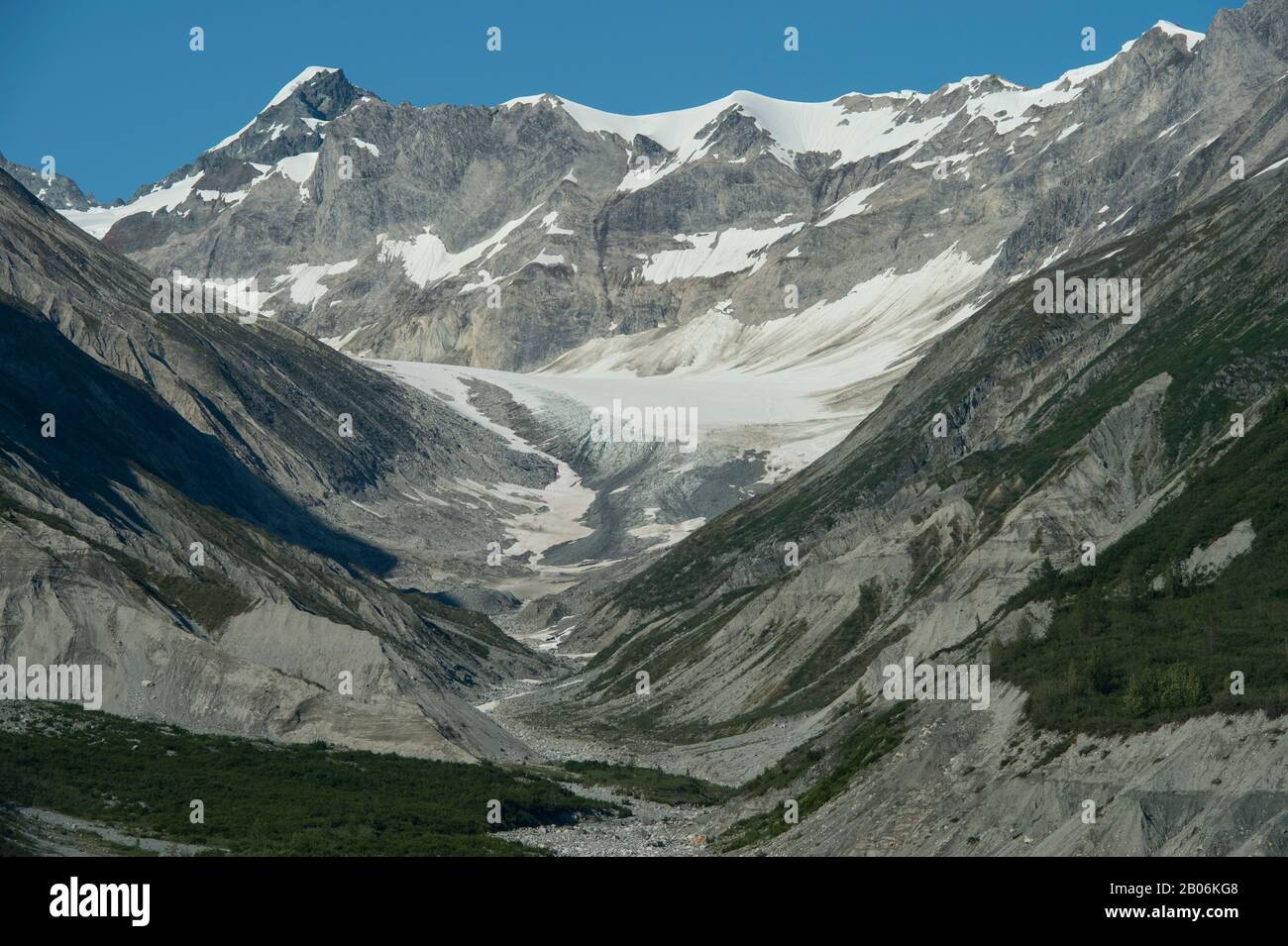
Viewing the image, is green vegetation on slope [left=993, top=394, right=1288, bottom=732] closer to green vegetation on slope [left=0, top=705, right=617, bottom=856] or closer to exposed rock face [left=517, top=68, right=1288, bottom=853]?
exposed rock face [left=517, top=68, right=1288, bottom=853]

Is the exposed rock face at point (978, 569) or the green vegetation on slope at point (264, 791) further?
the green vegetation on slope at point (264, 791)

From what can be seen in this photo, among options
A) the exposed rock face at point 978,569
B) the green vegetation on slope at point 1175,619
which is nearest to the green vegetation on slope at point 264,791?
the exposed rock face at point 978,569

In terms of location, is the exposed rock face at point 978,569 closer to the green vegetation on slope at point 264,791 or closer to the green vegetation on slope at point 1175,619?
the green vegetation on slope at point 1175,619

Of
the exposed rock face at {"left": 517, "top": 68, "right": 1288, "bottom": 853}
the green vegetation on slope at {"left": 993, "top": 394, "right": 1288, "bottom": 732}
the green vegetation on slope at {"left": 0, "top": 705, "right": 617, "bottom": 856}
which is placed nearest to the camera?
the exposed rock face at {"left": 517, "top": 68, "right": 1288, "bottom": 853}

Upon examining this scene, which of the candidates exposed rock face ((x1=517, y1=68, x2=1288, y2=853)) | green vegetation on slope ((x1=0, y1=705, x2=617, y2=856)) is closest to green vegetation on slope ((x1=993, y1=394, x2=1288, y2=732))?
exposed rock face ((x1=517, y1=68, x2=1288, y2=853))

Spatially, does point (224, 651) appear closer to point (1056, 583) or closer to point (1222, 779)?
point (1056, 583)

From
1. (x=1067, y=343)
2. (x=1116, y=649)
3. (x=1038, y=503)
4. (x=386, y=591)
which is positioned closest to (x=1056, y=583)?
(x=1116, y=649)
